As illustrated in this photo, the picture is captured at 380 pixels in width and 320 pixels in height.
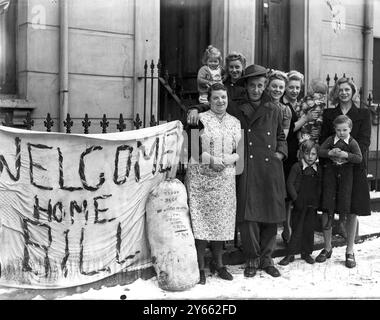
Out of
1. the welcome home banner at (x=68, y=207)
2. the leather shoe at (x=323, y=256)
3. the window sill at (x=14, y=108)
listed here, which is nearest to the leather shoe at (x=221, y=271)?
the welcome home banner at (x=68, y=207)

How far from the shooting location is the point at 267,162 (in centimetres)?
464

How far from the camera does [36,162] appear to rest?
4137 mm

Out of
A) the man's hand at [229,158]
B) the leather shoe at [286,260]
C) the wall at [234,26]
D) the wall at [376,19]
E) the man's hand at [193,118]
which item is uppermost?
the wall at [376,19]

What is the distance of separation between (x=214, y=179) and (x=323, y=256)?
166 cm

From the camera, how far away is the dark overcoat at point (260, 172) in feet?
15.1

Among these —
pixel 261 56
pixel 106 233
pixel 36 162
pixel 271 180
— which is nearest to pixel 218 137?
pixel 271 180

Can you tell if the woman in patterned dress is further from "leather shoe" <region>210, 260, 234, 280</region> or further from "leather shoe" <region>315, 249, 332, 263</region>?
"leather shoe" <region>315, 249, 332, 263</region>

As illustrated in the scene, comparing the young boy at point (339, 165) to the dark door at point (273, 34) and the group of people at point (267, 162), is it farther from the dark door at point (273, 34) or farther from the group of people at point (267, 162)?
the dark door at point (273, 34)

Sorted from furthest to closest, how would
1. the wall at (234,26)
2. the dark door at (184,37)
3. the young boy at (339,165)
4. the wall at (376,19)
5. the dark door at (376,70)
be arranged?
the dark door at (376,70) < the wall at (376,19) < the dark door at (184,37) < the wall at (234,26) < the young boy at (339,165)

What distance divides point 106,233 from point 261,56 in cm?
528

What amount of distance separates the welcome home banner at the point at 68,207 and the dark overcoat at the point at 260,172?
3.18ft

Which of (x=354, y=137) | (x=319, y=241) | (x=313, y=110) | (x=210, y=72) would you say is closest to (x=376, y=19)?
(x=313, y=110)

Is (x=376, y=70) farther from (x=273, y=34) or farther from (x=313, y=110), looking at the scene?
(x=313, y=110)

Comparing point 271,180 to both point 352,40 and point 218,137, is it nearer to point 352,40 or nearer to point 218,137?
point 218,137
